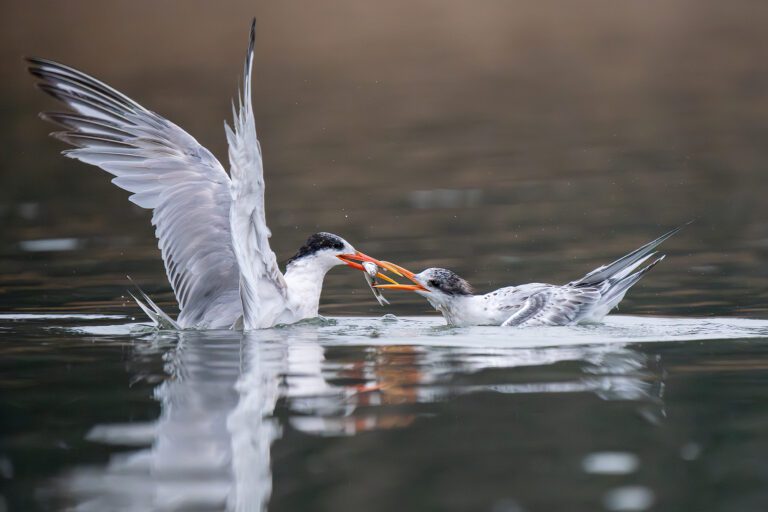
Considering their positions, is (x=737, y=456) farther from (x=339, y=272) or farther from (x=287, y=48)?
Result: (x=287, y=48)

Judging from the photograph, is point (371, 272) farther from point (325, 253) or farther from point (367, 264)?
point (325, 253)

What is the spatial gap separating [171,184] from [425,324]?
7.56 feet

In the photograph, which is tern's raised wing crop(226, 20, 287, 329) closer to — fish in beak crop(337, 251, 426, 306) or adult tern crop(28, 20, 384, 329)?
adult tern crop(28, 20, 384, 329)

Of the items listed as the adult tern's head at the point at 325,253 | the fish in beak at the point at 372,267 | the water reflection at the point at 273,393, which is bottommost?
the water reflection at the point at 273,393

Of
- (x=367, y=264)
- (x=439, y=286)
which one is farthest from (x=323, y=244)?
(x=439, y=286)

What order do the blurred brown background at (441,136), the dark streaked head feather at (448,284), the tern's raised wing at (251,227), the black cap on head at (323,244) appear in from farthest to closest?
the blurred brown background at (441,136) < the black cap on head at (323,244) < the dark streaked head feather at (448,284) < the tern's raised wing at (251,227)

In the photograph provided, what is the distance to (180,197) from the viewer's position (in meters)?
12.7

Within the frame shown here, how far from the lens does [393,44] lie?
44.4 meters

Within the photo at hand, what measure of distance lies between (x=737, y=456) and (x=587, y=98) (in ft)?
80.3

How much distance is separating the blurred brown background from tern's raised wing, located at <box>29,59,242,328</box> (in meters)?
1.13

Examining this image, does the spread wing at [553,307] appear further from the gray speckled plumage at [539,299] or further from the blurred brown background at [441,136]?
the blurred brown background at [441,136]

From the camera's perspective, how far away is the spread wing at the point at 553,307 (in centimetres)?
1234

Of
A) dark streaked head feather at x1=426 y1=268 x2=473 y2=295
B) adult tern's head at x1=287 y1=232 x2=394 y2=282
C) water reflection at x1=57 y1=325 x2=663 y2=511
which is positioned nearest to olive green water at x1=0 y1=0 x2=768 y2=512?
water reflection at x1=57 y1=325 x2=663 y2=511

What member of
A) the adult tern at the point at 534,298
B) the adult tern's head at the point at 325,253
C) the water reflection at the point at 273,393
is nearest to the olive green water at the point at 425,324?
the water reflection at the point at 273,393
